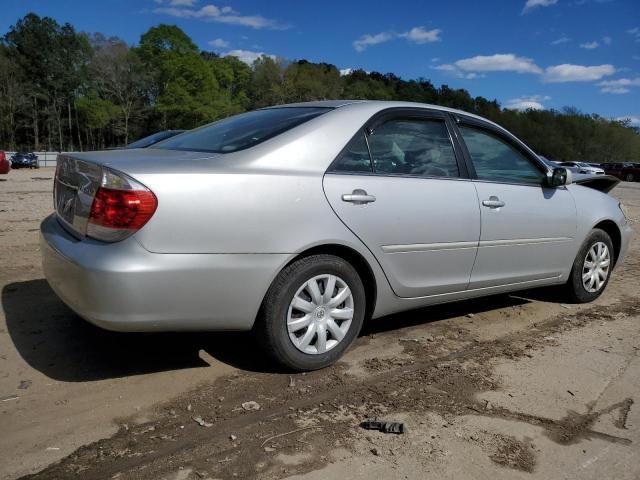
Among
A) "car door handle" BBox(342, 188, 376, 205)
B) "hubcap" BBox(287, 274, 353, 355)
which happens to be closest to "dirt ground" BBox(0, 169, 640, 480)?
"hubcap" BBox(287, 274, 353, 355)

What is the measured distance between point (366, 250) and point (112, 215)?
1440 mm

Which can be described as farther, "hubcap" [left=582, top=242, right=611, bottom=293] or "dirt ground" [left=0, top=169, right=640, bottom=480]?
"hubcap" [left=582, top=242, right=611, bottom=293]

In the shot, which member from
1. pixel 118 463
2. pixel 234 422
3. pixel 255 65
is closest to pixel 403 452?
pixel 234 422

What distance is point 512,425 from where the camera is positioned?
9.14 feet

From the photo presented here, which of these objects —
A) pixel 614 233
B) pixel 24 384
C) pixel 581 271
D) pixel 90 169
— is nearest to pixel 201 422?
pixel 24 384

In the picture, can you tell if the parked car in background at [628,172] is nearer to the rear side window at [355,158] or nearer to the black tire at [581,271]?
the black tire at [581,271]

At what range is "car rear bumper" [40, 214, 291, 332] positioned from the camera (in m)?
2.70

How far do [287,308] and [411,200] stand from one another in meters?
1.07

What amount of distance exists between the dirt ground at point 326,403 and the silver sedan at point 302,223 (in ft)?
1.14

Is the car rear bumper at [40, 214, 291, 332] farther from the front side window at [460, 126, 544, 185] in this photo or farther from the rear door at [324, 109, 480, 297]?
the front side window at [460, 126, 544, 185]

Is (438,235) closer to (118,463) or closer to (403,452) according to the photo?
(403,452)

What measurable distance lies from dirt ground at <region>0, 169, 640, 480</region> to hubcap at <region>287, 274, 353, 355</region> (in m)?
0.20

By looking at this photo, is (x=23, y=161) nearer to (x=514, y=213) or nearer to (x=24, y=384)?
(x=24, y=384)

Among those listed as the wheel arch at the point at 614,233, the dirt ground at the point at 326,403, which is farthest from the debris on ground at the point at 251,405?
the wheel arch at the point at 614,233
